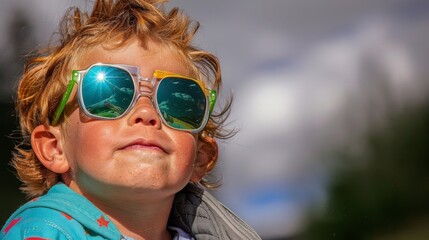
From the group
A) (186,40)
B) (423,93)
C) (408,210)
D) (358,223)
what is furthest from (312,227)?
(186,40)

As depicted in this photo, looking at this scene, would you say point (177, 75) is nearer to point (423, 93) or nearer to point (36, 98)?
point (36, 98)

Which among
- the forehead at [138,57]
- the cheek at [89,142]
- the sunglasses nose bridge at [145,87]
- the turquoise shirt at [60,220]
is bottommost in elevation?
the turquoise shirt at [60,220]

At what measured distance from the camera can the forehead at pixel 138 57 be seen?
1.97m

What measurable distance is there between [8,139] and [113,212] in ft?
2.79

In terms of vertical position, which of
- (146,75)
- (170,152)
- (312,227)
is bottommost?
(312,227)

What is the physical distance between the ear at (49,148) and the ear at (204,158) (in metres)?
0.37

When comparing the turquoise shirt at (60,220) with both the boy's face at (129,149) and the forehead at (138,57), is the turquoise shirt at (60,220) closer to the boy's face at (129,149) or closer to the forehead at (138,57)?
the boy's face at (129,149)

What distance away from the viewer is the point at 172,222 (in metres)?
2.23

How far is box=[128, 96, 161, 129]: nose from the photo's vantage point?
1.89 metres

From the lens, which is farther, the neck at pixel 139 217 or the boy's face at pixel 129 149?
the neck at pixel 139 217

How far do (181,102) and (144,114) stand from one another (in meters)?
0.13

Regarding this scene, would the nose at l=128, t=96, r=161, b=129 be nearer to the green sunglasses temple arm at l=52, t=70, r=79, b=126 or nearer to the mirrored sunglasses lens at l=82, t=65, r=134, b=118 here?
the mirrored sunglasses lens at l=82, t=65, r=134, b=118

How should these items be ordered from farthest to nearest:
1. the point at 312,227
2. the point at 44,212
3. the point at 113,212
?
the point at 312,227 → the point at 113,212 → the point at 44,212

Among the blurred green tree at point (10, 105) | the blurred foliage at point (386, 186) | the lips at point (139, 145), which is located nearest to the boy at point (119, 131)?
the lips at point (139, 145)
